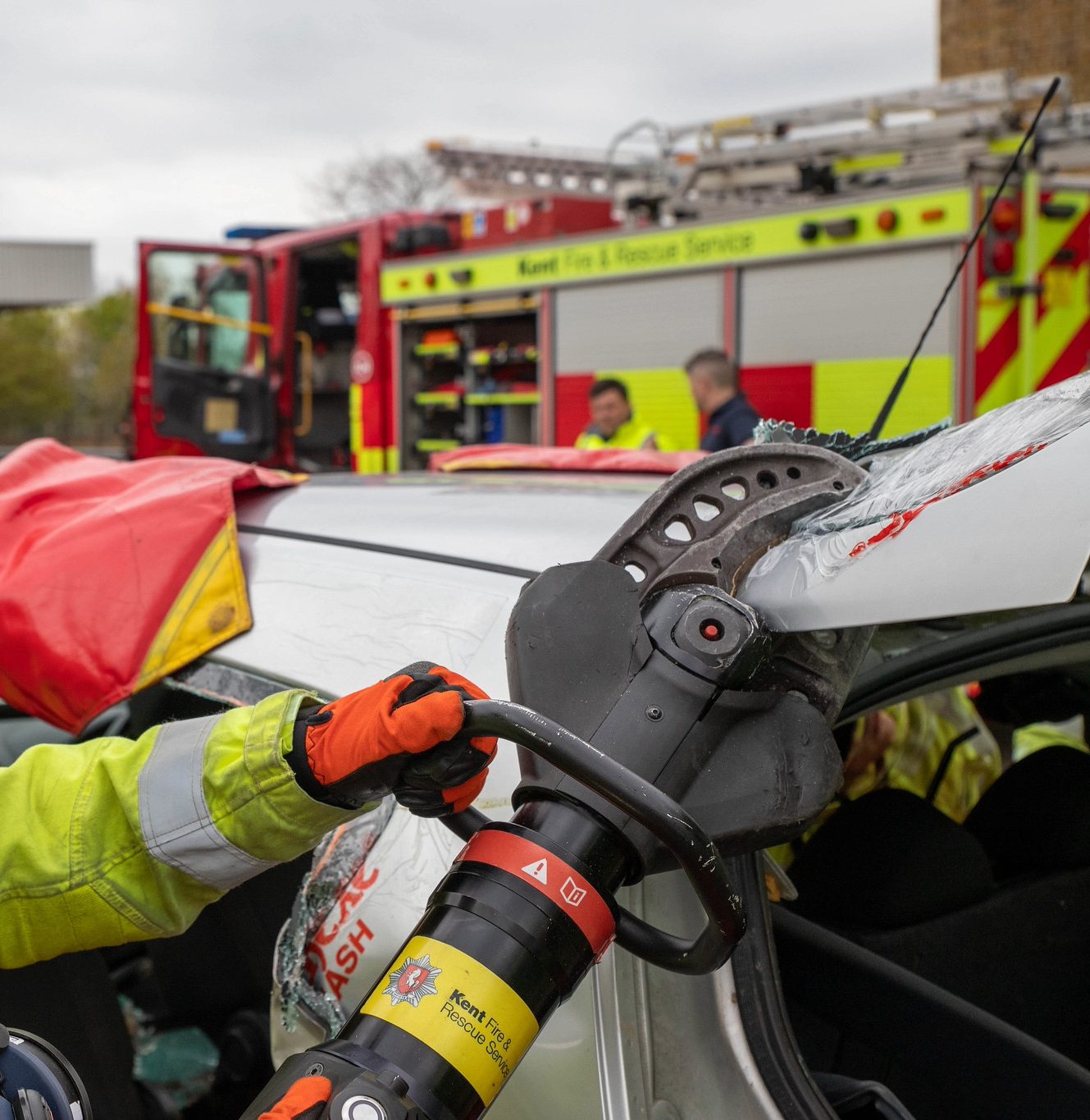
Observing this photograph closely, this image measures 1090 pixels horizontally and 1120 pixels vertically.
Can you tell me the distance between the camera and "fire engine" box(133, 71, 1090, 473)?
5.66 m

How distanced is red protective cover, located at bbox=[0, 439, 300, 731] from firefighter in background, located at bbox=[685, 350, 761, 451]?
14.2ft

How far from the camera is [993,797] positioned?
6.59 ft

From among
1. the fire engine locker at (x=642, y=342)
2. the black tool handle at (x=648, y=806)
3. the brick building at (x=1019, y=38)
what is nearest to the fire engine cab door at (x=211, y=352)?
the fire engine locker at (x=642, y=342)

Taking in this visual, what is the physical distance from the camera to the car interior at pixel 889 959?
143 cm

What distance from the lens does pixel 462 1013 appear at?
2.99 feet

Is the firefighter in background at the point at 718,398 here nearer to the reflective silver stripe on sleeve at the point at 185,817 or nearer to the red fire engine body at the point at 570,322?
the red fire engine body at the point at 570,322

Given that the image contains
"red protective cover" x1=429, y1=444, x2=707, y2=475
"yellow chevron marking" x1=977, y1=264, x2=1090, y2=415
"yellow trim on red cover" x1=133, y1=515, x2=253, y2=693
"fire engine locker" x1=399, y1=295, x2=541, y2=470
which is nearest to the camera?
"yellow trim on red cover" x1=133, y1=515, x2=253, y2=693

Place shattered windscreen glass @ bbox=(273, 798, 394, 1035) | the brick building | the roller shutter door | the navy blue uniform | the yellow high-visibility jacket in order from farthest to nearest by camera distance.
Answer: the brick building → the roller shutter door → the navy blue uniform → shattered windscreen glass @ bbox=(273, 798, 394, 1035) → the yellow high-visibility jacket

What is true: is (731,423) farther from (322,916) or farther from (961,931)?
(322,916)

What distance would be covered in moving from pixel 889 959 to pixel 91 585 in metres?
1.14

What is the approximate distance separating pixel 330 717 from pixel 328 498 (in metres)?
0.86

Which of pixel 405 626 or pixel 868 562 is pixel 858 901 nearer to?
pixel 405 626

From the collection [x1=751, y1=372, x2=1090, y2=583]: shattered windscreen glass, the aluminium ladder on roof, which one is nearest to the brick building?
the aluminium ladder on roof

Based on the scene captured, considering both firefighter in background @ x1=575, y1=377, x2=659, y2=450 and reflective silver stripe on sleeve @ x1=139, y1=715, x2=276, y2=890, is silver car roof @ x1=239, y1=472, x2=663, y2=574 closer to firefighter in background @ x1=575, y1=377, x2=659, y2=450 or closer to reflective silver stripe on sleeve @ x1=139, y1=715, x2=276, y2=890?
reflective silver stripe on sleeve @ x1=139, y1=715, x2=276, y2=890
